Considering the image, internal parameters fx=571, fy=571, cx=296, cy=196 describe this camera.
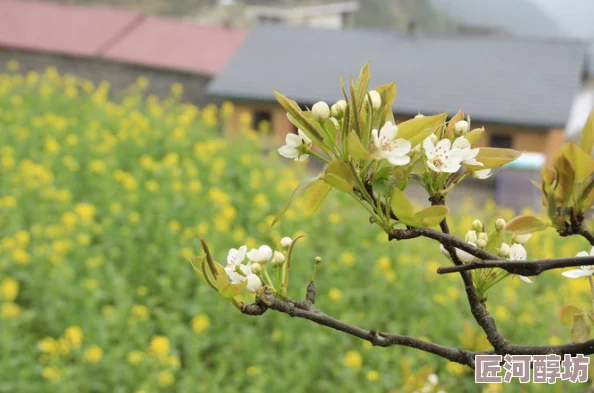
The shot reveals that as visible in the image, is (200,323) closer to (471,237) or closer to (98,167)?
(98,167)

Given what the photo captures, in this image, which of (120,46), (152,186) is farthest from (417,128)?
(120,46)

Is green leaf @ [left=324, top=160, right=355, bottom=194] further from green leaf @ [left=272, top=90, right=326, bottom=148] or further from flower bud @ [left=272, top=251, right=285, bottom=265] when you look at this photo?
flower bud @ [left=272, top=251, right=285, bottom=265]

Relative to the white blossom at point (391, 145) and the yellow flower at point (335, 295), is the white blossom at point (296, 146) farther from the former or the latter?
the yellow flower at point (335, 295)

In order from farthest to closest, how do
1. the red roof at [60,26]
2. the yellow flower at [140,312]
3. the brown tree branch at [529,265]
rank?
the red roof at [60,26] → the yellow flower at [140,312] → the brown tree branch at [529,265]

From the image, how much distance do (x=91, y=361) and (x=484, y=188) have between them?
6.04 metres

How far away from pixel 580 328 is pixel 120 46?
37.0ft

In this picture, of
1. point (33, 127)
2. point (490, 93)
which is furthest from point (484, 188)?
point (33, 127)

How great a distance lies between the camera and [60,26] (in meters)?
11.6

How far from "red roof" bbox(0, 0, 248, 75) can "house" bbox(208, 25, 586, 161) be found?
1.22 metres

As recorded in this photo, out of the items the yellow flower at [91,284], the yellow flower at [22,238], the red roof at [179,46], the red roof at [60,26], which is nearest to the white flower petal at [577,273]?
the yellow flower at [91,284]

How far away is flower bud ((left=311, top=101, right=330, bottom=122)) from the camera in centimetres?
60

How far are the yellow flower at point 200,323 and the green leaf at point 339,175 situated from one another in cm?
226

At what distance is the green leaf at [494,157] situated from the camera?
0.61 metres

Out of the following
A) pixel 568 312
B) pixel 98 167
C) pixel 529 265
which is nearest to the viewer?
pixel 529 265
